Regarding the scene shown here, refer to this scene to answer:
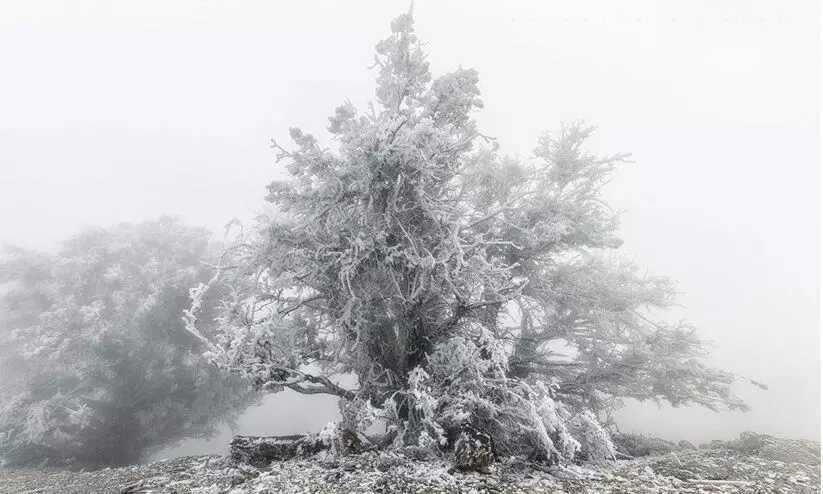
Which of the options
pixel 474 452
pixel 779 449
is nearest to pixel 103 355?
pixel 474 452

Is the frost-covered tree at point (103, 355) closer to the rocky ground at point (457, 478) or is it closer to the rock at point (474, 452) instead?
the rocky ground at point (457, 478)

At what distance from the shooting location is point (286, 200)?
21.3 feet

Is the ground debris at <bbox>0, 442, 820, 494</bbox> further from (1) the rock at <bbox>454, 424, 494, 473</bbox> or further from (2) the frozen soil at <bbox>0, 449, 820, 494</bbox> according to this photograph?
(1) the rock at <bbox>454, 424, 494, 473</bbox>

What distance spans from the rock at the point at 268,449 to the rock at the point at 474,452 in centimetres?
253

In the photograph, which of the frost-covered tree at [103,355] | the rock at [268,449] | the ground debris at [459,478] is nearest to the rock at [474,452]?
the ground debris at [459,478]

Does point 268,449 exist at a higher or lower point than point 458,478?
lower

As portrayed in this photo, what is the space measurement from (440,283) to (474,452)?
→ 8.90 feet

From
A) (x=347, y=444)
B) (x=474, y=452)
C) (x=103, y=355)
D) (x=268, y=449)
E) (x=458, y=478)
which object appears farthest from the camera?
(x=103, y=355)

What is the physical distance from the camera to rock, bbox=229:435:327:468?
22.5 feet

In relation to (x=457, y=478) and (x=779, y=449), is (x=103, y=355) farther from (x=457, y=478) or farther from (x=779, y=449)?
(x=779, y=449)

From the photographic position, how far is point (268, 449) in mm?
6984

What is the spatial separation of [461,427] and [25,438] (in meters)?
13.5

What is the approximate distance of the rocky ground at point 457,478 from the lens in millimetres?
5184

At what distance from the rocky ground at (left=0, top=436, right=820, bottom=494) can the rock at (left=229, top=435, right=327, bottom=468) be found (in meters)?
0.25
